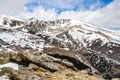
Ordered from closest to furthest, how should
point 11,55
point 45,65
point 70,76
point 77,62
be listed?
1. point 70,76
2. point 45,65
3. point 11,55
4. point 77,62

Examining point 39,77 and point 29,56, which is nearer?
point 39,77

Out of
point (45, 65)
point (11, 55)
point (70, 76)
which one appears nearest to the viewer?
point (70, 76)

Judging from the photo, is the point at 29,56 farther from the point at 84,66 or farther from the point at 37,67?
the point at 84,66

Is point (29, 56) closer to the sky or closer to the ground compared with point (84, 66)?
closer to the sky

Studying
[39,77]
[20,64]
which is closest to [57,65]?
[20,64]

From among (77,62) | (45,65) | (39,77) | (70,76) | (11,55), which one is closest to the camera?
(39,77)

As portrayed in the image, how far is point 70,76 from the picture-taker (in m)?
30.3

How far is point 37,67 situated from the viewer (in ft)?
105

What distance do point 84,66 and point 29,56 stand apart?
36.9 feet

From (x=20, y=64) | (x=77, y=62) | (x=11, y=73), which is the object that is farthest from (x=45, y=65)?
(x=77, y=62)

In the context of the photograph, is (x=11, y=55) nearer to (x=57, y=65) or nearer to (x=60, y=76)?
(x=57, y=65)

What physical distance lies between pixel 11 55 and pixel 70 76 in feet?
33.0

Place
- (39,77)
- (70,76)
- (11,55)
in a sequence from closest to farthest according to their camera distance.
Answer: (39,77)
(70,76)
(11,55)

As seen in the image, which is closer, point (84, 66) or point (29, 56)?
point (29, 56)
